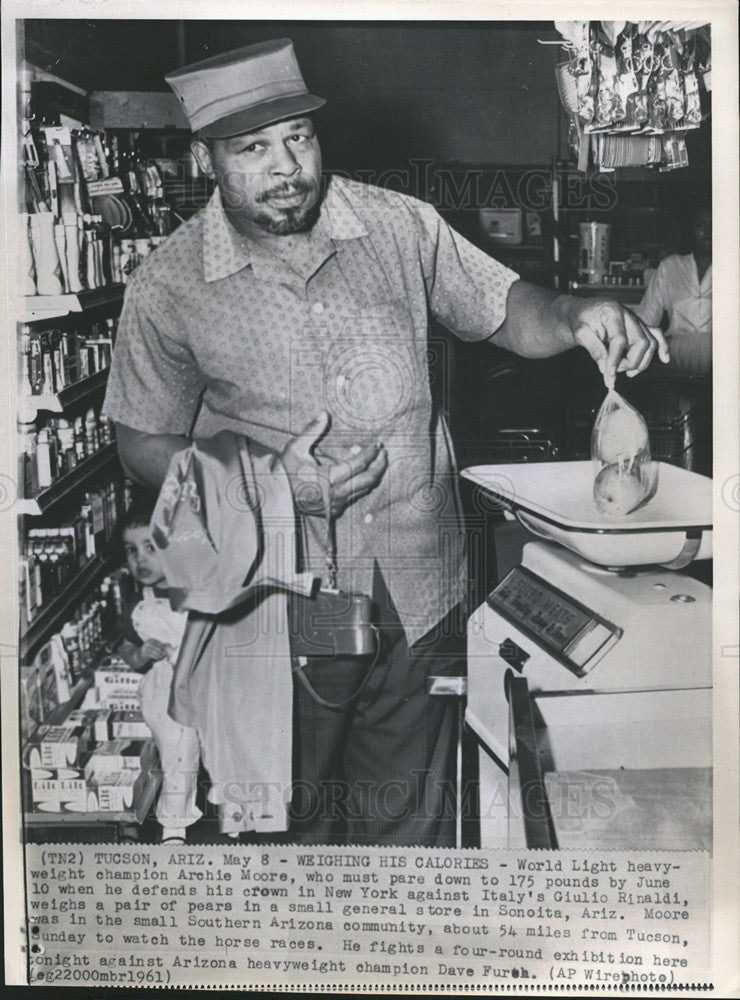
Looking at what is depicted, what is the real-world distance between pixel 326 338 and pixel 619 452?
0.55 m

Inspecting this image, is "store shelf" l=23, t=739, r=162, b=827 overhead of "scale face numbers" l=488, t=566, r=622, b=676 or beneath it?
beneath

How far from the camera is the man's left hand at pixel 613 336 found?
1866 millimetres

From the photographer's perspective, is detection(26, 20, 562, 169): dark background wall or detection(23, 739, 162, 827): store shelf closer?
detection(26, 20, 562, 169): dark background wall

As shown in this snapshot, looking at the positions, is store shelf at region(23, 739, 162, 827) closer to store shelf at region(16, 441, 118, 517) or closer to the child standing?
the child standing

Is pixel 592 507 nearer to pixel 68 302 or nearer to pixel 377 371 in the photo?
pixel 377 371

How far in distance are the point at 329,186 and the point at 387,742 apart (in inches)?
38.7

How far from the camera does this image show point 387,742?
1.94m

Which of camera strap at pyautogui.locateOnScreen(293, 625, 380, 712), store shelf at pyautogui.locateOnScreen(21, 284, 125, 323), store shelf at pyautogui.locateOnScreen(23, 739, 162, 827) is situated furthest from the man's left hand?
store shelf at pyautogui.locateOnScreen(23, 739, 162, 827)

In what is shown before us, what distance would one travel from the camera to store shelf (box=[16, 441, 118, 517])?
1901mm

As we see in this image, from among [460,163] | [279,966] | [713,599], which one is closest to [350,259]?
[460,163]

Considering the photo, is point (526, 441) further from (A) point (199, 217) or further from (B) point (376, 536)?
(A) point (199, 217)

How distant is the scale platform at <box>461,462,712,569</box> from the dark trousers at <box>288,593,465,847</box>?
0.75 ft
